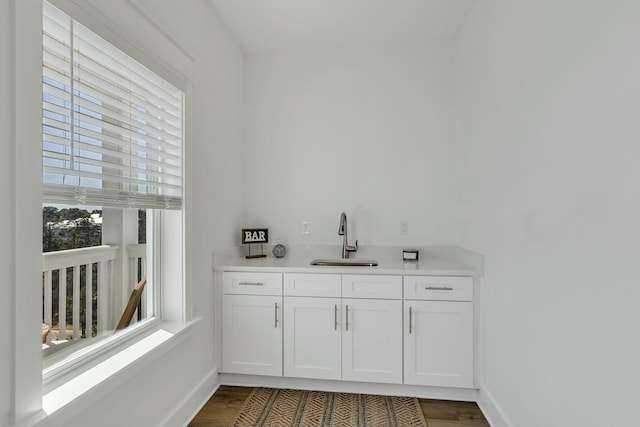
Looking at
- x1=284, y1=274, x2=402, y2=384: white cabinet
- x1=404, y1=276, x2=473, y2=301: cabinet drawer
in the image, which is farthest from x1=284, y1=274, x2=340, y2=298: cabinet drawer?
x1=404, y1=276, x2=473, y2=301: cabinet drawer

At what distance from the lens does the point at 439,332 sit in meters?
2.32

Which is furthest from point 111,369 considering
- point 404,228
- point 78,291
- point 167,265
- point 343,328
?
point 404,228

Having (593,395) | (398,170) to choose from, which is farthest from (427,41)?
(593,395)

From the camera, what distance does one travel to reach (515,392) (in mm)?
1779

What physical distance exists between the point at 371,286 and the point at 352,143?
1.25 m

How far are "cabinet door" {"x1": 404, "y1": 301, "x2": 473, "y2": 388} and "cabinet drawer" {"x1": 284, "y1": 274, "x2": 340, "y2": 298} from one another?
0.49 meters

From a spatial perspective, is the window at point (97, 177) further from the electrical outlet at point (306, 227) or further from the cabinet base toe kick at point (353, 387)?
the electrical outlet at point (306, 227)

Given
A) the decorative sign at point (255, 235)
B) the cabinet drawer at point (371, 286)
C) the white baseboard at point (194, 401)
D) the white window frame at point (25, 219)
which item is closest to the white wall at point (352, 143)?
the decorative sign at point (255, 235)

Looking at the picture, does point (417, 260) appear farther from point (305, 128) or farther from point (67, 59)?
point (67, 59)

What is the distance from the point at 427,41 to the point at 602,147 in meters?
2.14

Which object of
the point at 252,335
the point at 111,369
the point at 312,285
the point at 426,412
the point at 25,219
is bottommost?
the point at 426,412

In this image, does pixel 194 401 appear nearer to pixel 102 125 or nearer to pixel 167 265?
pixel 167 265

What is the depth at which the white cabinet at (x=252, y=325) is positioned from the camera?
247 cm

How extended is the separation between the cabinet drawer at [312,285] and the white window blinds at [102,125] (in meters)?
0.94
